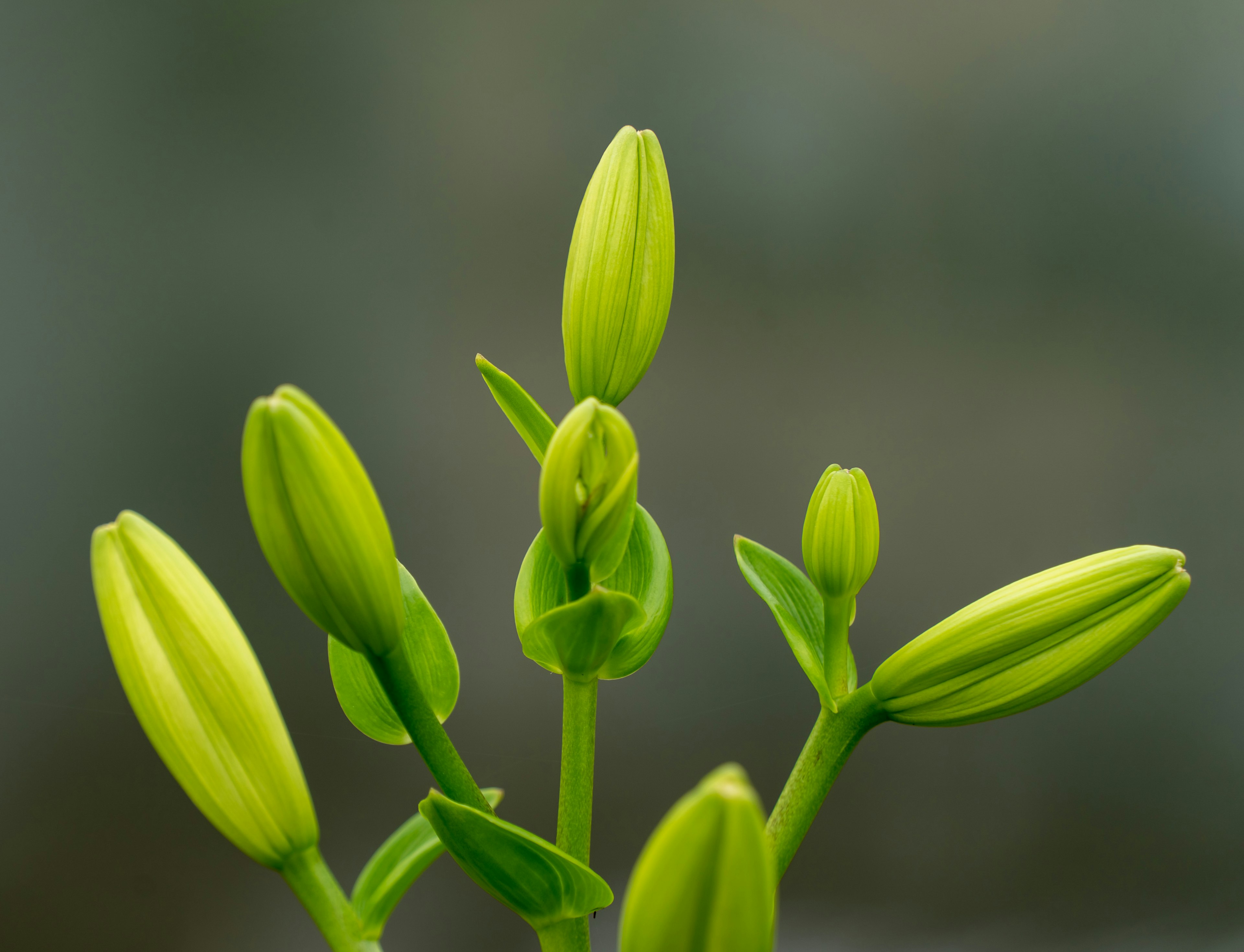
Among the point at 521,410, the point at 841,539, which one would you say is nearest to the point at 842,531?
the point at 841,539

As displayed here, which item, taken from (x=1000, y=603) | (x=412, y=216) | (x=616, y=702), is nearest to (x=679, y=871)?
(x=1000, y=603)

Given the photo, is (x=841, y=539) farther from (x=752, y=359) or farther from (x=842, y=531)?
(x=752, y=359)

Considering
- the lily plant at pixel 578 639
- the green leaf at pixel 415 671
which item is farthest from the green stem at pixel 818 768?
the green leaf at pixel 415 671

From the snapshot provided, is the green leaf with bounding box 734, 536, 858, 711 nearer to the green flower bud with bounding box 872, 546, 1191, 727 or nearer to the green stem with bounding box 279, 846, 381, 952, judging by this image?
the green flower bud with bounding box 872, 546, 1191, 727

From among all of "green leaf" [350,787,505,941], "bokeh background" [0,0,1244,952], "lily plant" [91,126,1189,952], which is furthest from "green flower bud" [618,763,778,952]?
"bokeh background" [0,0,1244,952]

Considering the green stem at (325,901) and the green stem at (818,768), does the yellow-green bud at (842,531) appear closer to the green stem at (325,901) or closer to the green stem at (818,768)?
the green stem at (818,768)
